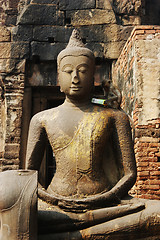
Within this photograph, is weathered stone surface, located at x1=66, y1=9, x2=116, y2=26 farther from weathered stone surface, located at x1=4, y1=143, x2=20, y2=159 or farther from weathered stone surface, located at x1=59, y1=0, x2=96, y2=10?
weathered stone surface, located at x1=4, y1=143, x2=20, y2=159

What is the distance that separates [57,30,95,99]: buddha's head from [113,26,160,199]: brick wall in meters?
2.66

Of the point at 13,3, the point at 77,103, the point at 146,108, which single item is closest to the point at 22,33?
the point at 13,3

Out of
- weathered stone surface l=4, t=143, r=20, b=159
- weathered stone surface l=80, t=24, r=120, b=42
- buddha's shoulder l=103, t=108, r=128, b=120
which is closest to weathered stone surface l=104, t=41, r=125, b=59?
weathered stone surface l=80, t=24, r=120, b=42

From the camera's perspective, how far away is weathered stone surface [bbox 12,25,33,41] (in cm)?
772

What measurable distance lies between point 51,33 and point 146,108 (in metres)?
3.05

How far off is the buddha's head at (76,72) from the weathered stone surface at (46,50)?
13.8ft

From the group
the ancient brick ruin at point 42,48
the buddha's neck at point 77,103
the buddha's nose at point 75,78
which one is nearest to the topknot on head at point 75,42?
the buddha's nose at point 75,78

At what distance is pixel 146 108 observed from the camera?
5.96 meters

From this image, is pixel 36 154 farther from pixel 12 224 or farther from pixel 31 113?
pixel 31 113

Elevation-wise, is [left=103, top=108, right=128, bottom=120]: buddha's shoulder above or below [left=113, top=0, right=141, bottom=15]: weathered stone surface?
below

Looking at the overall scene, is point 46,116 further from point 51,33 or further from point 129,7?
point 129,7

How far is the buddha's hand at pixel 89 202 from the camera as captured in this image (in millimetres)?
2910

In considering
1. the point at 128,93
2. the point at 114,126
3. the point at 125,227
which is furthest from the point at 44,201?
the point at 128,93

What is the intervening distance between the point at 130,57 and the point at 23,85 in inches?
98.9
